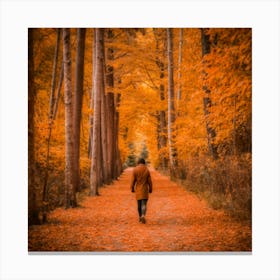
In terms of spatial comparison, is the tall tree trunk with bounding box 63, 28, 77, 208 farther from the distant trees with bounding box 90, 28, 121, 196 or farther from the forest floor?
the distant trees with bounding box 90, 28, 121, 196

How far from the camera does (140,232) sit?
820cm

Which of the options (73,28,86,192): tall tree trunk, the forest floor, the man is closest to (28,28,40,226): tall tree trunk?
the forest floor

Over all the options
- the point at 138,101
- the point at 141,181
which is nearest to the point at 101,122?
the point at 138,101

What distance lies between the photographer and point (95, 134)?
509 inches

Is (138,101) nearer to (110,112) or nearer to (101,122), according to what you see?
(110,112)

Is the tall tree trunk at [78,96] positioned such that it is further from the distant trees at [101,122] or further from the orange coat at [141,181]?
the orange coat at [141,181]

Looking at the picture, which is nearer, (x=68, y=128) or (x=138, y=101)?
(x=68, y=128)

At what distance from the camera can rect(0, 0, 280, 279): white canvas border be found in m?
7.55

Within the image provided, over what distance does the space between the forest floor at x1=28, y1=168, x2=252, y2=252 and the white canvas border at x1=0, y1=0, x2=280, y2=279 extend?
175 mm
